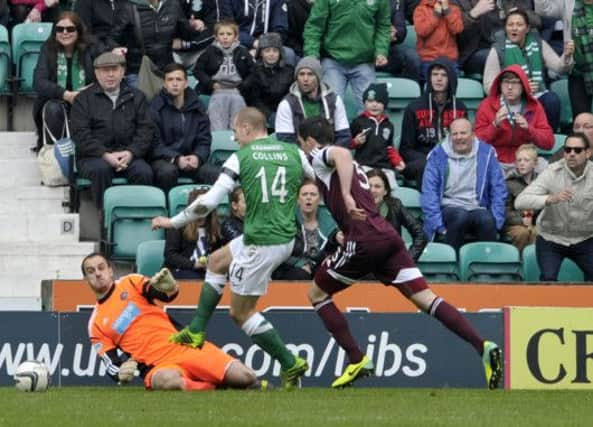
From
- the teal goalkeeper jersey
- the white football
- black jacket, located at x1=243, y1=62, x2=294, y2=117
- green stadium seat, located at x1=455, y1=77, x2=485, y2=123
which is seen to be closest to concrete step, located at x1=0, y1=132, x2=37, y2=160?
black jacket, located at x1=243, y1=62, x2=294, y2=117

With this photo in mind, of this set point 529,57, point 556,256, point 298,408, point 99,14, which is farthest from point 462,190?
point 298,408

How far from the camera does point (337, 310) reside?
13.4m

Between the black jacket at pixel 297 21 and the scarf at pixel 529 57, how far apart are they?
2154 mm

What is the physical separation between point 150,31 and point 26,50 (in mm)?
1261

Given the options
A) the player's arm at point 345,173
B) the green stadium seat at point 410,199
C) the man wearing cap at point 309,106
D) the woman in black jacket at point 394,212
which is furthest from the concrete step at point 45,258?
the player's arm at point 345,173

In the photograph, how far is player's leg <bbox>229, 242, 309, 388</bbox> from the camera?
13.1m

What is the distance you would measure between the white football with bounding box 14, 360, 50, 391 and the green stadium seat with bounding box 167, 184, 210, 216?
3.55m

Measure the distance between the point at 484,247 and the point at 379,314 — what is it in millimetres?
2394

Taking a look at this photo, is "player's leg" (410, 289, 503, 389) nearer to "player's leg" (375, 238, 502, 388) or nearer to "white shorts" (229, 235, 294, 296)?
"player's leg" (375, 238, 502, 388)

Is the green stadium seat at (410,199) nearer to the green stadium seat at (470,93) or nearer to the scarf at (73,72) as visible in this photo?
the green stadium seat at (470,93)

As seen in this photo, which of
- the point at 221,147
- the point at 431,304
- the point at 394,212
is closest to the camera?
the point at 431,304

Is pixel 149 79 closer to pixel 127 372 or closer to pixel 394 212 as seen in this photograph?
pixel 394 212

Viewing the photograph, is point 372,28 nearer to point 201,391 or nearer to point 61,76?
point 61,76

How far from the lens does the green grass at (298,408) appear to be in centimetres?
1075
